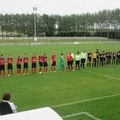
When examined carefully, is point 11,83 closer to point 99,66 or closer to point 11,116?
point 99,66

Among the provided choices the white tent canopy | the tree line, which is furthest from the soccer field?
the tree line

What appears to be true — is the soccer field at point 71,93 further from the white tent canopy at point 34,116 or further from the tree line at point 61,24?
the tree line at point 61,24

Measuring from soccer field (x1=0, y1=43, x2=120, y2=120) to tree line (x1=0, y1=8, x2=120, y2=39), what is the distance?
83.6 m

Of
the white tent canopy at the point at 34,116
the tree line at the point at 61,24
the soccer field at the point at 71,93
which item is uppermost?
the tree line at the point at 61,24

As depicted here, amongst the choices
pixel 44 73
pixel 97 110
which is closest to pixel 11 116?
pixel 97 110

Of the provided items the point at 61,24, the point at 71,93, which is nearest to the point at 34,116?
the point at 71,93

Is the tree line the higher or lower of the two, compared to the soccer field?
higher

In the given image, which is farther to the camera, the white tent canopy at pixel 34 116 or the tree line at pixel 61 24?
the tree line at pixel 61 24

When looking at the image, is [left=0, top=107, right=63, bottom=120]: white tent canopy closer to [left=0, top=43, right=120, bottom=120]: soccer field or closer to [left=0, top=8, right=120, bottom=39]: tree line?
[left=0, top=43, right=120, bottom=120]: soccer field

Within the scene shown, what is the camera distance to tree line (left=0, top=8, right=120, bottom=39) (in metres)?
107

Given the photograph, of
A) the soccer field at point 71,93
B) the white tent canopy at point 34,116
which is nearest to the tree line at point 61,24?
the soccer field at point 71,93

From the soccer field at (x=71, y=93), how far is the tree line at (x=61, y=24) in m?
83.6

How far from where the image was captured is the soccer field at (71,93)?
11462 millimetres

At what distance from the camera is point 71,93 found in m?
14.6
